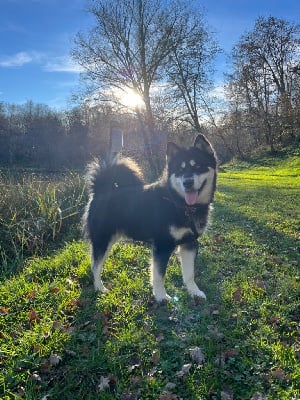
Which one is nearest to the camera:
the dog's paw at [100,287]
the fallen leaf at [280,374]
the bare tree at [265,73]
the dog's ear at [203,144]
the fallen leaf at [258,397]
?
the fallen leaf at [258,397]

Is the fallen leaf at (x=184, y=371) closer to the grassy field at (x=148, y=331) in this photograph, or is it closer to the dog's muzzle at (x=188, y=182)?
the grassy field at (x=148, y=331)

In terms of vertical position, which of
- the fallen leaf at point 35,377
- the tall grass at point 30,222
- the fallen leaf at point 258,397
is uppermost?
the tall grass at point 30,222

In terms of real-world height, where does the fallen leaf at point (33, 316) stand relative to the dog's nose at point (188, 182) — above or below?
below

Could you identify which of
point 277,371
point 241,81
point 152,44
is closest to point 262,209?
point 277,371

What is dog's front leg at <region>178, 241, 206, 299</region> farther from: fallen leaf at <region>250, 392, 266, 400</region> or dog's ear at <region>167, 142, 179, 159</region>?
fallen leaf at <region>250, 392, 266, 400</region>

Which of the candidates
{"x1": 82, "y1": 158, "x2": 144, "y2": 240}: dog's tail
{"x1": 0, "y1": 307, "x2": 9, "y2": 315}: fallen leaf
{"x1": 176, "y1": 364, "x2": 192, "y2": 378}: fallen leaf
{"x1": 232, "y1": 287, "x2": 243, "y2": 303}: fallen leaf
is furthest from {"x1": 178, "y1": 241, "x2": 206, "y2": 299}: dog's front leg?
{"x1": 0, "y1": 307, "x2": 9, "y2": 315}: fallen leaf

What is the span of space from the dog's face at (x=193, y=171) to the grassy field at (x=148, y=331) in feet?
4.27

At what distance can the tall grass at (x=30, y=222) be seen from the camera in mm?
6332

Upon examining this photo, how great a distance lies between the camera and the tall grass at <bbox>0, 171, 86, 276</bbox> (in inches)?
249

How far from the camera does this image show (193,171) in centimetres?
414

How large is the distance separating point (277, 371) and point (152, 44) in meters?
21.4

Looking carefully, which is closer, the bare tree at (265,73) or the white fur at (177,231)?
the white fur at (177,231)

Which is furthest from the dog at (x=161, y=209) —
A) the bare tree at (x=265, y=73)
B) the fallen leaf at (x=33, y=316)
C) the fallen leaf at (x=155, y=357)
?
the bare tree at (x=265, y=73)

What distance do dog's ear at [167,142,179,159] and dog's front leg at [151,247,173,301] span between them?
1215 millimetres
